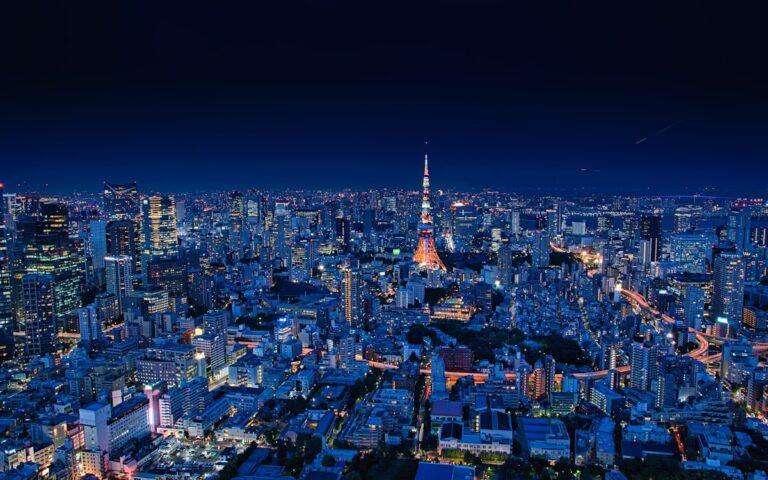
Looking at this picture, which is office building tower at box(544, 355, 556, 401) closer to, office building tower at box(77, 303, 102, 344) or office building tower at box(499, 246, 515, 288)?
office building tower at box(499, 246, 515, 288)

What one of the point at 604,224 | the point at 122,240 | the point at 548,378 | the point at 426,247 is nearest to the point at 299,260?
the point at 426,247

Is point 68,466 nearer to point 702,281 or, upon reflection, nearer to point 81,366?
point 81,366

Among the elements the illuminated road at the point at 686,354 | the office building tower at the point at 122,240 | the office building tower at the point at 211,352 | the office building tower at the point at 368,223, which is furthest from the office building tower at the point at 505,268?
the office building tower at the point at 122,240

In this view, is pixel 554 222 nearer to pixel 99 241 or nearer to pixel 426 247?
pixel 426 247

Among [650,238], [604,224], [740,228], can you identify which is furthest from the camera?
[604,224]

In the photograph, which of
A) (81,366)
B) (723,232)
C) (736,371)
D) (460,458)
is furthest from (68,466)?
(723,232)

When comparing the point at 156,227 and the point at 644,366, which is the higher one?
the point at 156,227

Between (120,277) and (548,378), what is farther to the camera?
(120,277)
